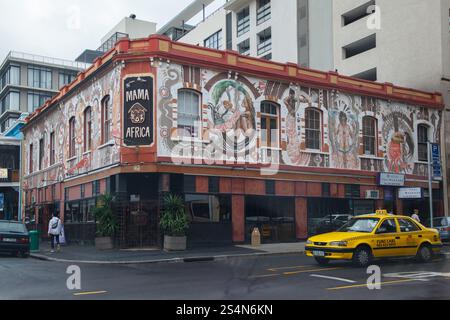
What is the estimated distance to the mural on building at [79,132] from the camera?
76.1ft

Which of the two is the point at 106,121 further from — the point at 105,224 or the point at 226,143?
the point at 226,143

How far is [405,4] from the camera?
113 ft

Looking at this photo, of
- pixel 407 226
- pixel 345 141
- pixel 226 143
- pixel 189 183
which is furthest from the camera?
pixel 345 141

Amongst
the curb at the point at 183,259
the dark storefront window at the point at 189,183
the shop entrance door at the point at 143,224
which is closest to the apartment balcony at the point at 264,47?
the dark storefront window at the point at 189,183

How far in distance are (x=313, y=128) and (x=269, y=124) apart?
8.94 feet

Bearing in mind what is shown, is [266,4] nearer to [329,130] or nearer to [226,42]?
[226,42]

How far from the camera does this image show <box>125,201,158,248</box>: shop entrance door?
2203cm

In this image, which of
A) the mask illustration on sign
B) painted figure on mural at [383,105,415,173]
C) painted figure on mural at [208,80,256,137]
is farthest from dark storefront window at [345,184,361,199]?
the mask illustration on sign

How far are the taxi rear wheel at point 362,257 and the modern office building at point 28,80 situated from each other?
218ft

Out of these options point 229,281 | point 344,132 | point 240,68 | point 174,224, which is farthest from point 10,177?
point 229,281

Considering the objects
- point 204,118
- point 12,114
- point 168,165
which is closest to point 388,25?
point 204,118

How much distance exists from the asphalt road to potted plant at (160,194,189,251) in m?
3.76

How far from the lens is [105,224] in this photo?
22.0m

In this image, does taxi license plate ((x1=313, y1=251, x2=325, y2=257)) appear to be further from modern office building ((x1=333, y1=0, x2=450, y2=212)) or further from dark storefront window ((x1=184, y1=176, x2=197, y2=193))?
modern office building ((x1=333, y1=0, x2=450, y2=212))
